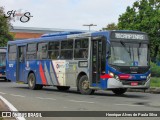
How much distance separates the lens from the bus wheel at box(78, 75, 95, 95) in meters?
21.4

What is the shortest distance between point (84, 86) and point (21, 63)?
746 centimetres

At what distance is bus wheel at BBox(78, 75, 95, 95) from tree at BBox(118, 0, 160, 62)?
2448 centimetres

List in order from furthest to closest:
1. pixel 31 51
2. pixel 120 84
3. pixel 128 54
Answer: pixel 31 51 → pixel 128 54 → pixel 120 84

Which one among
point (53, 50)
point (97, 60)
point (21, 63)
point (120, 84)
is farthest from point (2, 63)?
point (120, 84)

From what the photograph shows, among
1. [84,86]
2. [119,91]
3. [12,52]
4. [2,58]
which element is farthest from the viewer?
[2,58]

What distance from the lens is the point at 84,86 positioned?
70.9 ft

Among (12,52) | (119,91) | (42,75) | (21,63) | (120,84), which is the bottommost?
(119,91)

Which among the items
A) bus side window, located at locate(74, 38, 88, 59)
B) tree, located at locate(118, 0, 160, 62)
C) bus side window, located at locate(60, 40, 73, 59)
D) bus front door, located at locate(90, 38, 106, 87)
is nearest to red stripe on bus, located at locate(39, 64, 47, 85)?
bus side window, located at locate(60, 40, 73, 59)

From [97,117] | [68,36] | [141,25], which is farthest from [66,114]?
[141,25]

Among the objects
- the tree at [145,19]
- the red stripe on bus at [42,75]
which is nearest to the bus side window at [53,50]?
the red stripe on bus at [42,75]

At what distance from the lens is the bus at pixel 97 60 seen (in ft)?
66.3

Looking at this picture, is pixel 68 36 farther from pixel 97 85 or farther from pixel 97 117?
pixel 97 117

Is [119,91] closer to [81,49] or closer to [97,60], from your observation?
[97,60]

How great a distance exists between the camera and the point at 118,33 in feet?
67.5
